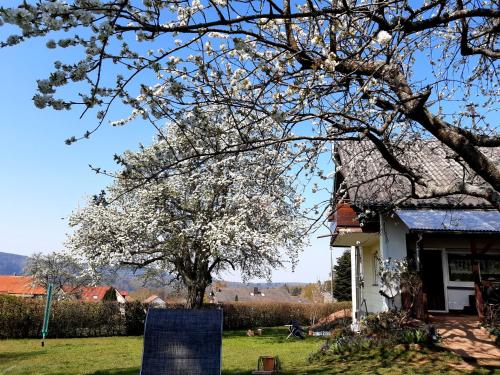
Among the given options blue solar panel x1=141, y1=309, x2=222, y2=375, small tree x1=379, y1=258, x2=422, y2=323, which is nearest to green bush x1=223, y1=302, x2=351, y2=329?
small tree x1=379, y1=258, x2=422, y2=323

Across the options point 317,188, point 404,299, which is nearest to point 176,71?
point 317,188

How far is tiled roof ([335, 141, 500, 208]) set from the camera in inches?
315

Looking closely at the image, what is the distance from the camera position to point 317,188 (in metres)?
8.25

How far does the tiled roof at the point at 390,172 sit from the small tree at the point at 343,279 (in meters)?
20.4

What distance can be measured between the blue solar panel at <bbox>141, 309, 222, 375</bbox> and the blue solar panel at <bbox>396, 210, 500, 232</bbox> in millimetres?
6319

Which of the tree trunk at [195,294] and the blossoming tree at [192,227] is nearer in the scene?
the blossoming tree at [192,227]

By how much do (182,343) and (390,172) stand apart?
4.50 m

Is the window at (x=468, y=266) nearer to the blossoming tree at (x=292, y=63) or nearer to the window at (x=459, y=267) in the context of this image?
the window at (x=459, y=267)

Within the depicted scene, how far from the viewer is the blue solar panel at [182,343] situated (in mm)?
6148

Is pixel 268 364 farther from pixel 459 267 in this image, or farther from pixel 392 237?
pixel 459 267

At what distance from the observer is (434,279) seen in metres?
14.1

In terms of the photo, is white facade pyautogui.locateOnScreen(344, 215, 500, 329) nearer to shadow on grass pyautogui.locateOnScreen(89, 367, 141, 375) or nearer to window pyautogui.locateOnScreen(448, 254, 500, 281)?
window pyautogui.locateOnScreen(448, 254, 500, 281)

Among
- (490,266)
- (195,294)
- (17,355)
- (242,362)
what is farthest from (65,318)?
(490,266)

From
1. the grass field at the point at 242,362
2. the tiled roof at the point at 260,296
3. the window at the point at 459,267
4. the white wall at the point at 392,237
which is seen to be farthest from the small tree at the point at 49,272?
the window at the point at 459,267
